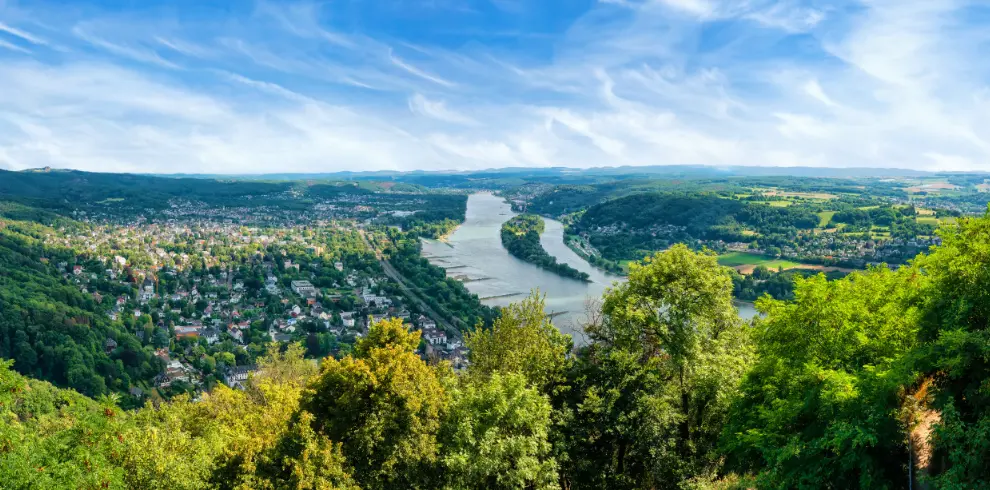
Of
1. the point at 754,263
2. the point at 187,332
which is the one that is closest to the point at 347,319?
the point at 187,332

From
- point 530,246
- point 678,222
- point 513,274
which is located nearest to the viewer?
point 513,274

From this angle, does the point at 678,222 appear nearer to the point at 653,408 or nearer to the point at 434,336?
the point at 434,336

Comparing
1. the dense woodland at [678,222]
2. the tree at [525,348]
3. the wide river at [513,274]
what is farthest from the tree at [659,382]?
the dense woodland at [678,222]

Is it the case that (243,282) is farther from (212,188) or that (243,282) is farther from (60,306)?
(212,188)

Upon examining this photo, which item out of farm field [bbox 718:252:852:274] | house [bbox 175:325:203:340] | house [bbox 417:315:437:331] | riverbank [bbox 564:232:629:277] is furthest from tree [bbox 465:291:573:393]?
farm field [bbox 718:252:852:274]

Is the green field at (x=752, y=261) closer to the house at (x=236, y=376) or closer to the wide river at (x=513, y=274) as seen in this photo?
the wide river at (x=513, y=274)

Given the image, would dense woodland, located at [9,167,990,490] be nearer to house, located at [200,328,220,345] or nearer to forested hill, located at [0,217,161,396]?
forested hill, located at [0,217,161,396]

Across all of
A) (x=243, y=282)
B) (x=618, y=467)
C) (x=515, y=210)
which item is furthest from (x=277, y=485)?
(x=515, y=210)

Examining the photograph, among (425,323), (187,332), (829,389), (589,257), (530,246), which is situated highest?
(829,389)
